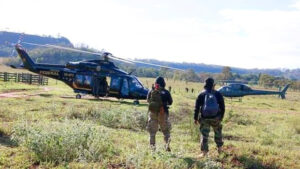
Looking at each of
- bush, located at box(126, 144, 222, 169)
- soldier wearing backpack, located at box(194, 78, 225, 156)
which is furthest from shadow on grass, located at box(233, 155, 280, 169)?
bush, located at box(126, 144, 222, 169)

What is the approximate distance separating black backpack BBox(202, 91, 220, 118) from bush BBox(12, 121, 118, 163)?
2.21 meters

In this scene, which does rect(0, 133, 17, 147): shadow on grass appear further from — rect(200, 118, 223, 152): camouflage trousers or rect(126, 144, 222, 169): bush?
rect(200, 118, 223, 152): camouflage trousers

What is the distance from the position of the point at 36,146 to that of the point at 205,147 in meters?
3.71

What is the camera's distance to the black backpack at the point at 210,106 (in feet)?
27.9

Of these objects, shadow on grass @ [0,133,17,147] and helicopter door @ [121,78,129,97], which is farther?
helicopter door @ [121,78,129,97]

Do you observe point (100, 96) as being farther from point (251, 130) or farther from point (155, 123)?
point (155, 123)

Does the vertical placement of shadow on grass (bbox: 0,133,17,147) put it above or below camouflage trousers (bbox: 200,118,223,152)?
below

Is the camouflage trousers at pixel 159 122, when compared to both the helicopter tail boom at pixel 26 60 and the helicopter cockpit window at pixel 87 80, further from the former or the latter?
the helicopter tail boom at pixel 26 60

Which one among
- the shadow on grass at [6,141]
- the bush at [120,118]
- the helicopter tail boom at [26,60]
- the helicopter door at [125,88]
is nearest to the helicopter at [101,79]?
the helicopter door at [125,88]

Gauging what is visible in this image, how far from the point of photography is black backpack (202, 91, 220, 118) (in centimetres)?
849

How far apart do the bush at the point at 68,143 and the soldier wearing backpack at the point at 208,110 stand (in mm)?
2035

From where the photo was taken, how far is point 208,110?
8.49 meters

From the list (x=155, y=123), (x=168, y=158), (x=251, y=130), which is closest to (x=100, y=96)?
(x=251, y=130)

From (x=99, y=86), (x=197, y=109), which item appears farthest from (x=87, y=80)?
(x=197, y=109)
